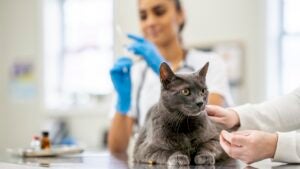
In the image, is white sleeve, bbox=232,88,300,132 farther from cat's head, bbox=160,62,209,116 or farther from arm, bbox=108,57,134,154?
arm, bbox=108,57,134,154

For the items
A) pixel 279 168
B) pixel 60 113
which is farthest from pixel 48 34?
pixel 279 168

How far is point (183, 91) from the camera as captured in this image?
102 cm

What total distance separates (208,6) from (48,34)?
6.11 feet

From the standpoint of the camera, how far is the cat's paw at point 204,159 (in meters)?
1.05

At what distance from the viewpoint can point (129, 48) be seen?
1.75 meters

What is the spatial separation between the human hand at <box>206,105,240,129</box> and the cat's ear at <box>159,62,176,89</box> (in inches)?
7.7

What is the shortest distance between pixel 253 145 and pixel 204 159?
4.8 inches

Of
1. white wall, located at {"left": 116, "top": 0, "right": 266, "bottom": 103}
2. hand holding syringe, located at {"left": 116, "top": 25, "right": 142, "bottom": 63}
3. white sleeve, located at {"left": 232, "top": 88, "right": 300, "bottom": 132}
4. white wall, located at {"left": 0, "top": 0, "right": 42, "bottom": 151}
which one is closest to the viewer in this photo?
white sleeve, located at {"left": 232, "top": 88, "right": 300, "bottom": 132}

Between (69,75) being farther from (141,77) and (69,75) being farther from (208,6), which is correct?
(141,77)

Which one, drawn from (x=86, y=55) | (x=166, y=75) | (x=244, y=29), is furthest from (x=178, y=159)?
(x=86, y=55)

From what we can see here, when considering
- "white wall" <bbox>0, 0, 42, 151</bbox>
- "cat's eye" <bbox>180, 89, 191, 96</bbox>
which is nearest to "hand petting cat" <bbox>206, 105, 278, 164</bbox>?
"cat's eye" <bbox>180, 89, 191, 96</bbox>

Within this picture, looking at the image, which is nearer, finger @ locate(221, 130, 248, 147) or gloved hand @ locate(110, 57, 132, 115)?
finger @ locate(221, 130, 248, 147)

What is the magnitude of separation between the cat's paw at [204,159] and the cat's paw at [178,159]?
0.08ft

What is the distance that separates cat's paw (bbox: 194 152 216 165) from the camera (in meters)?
1.05
